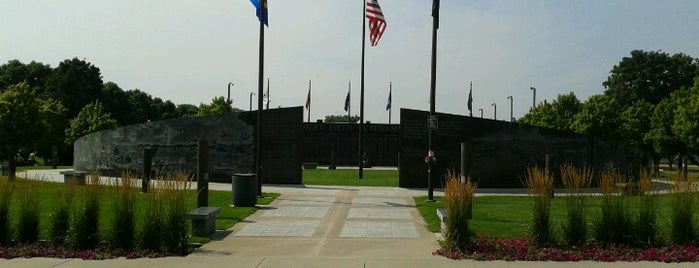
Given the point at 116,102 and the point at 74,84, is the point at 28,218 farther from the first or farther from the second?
the point at 116,102

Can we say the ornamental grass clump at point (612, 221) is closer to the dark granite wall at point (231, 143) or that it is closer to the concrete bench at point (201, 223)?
the concrete bench at point (201, 223)

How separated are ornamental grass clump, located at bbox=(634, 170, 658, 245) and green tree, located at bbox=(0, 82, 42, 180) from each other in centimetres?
2403

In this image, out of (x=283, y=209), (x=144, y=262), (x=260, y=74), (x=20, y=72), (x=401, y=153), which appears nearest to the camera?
(x=144, y=262)

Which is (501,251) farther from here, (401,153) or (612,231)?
(401,153)

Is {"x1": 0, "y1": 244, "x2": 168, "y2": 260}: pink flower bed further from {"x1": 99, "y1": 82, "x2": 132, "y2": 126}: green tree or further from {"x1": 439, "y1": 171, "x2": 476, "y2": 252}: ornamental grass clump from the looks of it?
{"x1": 99, "y1": 82, "x2": 132, "y2": 126}: green tree

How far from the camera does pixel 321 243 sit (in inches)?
413

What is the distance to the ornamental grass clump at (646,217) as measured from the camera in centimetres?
958

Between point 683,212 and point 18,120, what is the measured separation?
2510 cm

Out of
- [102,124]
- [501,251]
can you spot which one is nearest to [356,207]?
[501,251]

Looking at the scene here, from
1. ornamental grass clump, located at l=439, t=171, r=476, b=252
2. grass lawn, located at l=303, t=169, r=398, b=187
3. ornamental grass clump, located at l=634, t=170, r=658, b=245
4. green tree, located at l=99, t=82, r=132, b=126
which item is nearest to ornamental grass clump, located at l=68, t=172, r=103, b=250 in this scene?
ornamental grass clump, located at l=439, t=171, r=476, b=252

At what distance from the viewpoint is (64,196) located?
9930 mm

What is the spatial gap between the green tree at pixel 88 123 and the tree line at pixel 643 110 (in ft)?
109

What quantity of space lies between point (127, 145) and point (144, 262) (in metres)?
21.6

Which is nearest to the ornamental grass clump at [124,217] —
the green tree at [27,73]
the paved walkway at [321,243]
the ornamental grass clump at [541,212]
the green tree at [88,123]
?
the paved walkway at [321,243]
